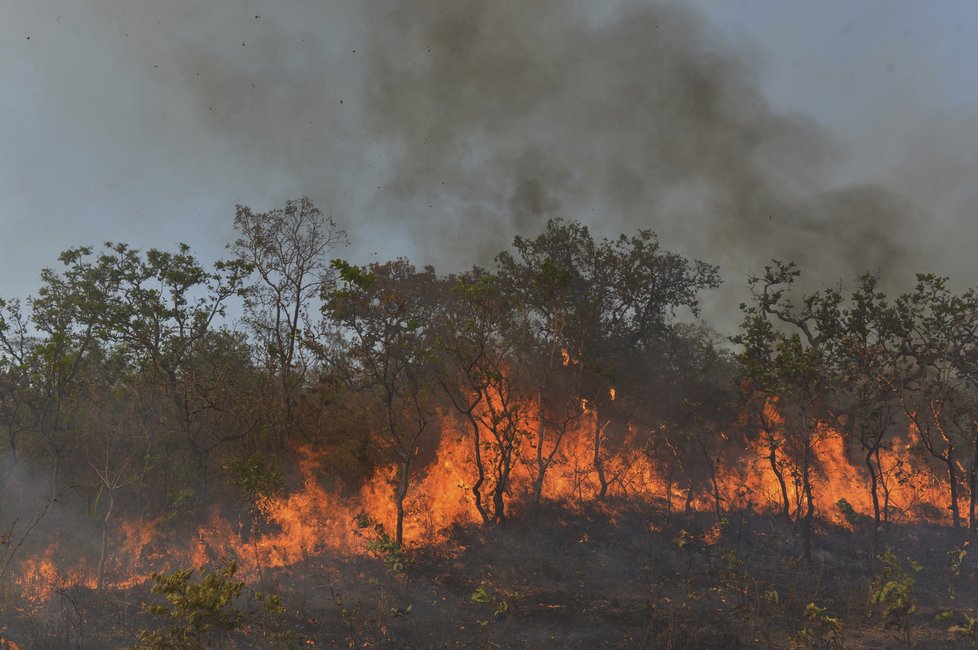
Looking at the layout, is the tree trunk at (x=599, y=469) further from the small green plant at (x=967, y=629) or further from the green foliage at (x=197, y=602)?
the green foliage at (x=197, y=602)

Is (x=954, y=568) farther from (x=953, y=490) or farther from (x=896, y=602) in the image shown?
(x=953, y=490)

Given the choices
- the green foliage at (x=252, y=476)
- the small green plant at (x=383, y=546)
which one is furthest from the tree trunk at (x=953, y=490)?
the green foliage at (x=252, y=476)

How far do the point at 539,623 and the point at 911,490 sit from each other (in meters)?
18.8

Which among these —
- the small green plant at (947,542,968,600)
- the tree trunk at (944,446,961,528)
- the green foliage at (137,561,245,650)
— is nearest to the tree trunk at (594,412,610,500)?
the small green plant at (947,542,968,600)

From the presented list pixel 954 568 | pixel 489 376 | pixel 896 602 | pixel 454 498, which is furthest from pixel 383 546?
pixel 954 568

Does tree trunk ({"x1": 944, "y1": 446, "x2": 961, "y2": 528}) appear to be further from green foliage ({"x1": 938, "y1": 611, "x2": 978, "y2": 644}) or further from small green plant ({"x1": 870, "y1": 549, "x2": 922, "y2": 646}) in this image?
small green plant ({"x1": 870, "y1": 549, "x2": 922, "y2": 646})

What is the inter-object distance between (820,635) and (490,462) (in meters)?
13.2

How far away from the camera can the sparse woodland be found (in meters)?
19.8

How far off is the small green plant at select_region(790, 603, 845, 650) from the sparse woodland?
1229 millimetres

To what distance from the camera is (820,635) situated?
15781 mm

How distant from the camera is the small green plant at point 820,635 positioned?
1429 centimetres

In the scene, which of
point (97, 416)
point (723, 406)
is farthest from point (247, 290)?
point (723, 406)

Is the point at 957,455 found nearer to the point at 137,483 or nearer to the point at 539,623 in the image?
the point at 539,623

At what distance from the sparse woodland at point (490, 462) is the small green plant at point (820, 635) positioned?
48.4 inches
